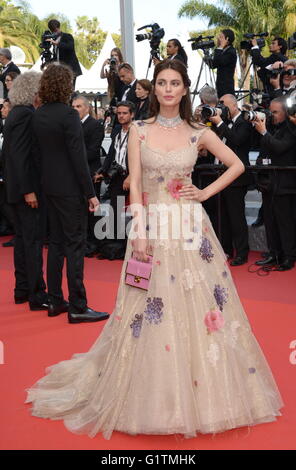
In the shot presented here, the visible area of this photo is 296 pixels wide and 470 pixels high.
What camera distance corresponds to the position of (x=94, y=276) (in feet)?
21.2

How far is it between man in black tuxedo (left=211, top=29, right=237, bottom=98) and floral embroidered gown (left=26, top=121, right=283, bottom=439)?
19.8 ft

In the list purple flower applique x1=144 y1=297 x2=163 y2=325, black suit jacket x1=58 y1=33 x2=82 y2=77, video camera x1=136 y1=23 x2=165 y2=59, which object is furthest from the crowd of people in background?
purple flower applique x1=144 y1=297 x2=163 y2=325

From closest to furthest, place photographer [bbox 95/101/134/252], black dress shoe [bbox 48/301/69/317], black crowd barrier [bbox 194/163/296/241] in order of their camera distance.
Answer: black dress shoe [bbox 48/301/69/317] < black crowd barrier [bbox 194/163/296/241] < photographer [bbox 95/101/134/252]

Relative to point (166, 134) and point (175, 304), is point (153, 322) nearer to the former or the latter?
point (175, 304)

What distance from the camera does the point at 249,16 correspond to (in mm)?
22656

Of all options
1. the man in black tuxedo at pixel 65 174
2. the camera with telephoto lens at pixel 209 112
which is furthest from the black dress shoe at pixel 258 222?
the man in black tuxedo at pixel 65 174

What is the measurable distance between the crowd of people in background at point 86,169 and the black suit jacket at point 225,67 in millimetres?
14

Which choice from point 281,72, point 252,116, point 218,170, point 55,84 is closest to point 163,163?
point 55,84

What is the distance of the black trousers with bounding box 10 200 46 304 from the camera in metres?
5.12

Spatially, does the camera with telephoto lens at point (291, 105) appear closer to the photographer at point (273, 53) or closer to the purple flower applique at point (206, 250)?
the photographer at point (273, 53)

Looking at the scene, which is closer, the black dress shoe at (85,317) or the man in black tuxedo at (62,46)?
the black dress shoe at (85,317)

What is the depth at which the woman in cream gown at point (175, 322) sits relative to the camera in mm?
2934

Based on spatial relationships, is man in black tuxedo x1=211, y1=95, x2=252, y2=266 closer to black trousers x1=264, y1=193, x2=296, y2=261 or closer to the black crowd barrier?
the black crowd barrier
